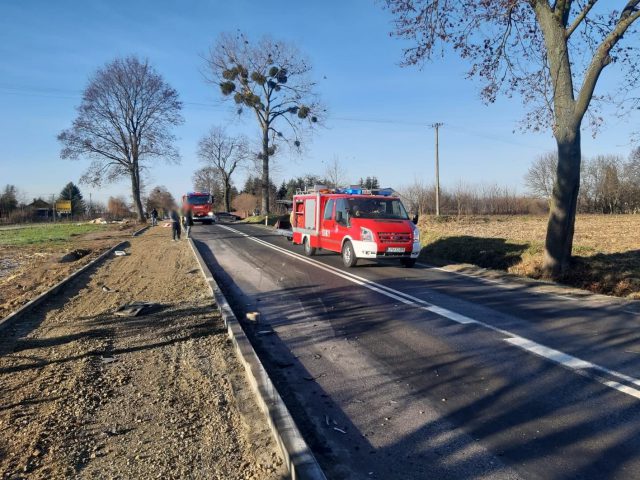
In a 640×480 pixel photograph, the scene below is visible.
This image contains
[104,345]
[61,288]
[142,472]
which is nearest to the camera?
[142,472]

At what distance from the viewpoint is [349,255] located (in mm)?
13797

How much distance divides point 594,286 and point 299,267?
7288 millimetres

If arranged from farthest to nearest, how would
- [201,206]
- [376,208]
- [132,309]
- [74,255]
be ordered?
1. [201,206]
2. [74,255]
3. [376,208]
4. [132,309]

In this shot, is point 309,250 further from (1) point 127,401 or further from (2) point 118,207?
(2) point 118,207

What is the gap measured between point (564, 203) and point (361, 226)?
500cm

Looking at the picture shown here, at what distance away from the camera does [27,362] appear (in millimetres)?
5793

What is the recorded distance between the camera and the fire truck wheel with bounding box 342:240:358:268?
13.6 metres

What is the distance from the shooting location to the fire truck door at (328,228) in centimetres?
1507

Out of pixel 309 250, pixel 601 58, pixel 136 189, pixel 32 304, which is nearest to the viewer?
pixel 32 304

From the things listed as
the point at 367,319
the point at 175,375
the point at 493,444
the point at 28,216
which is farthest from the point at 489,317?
the point at 28,216

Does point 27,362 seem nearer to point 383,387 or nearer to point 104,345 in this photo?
point 104,345

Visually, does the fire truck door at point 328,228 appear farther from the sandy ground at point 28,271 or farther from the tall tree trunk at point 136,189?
the tall tree trunk at point 136,189

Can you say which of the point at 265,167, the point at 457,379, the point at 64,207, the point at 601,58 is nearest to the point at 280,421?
the point at 457,379

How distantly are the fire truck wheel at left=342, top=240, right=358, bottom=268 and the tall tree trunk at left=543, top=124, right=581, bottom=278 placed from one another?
483 cm
